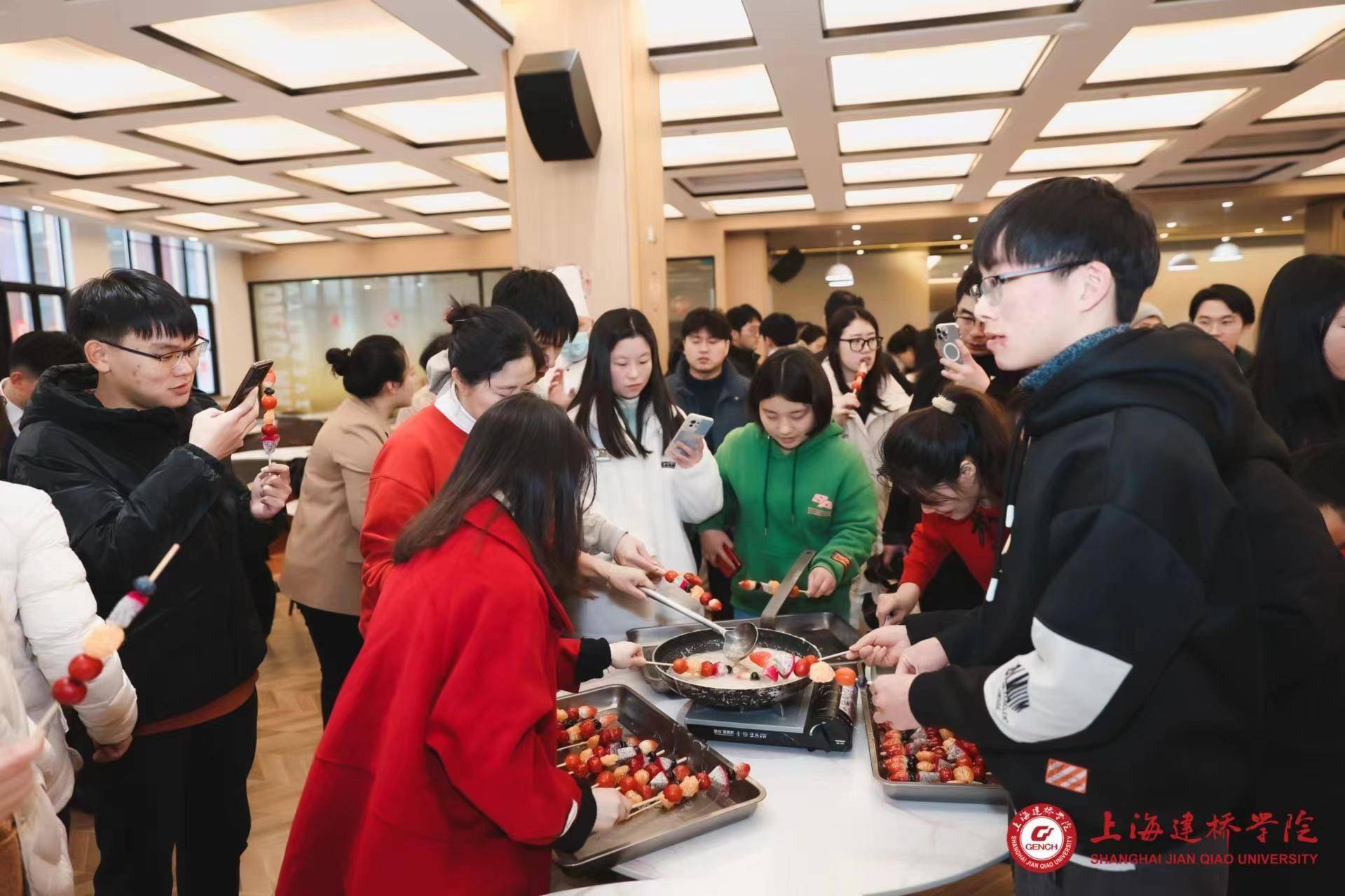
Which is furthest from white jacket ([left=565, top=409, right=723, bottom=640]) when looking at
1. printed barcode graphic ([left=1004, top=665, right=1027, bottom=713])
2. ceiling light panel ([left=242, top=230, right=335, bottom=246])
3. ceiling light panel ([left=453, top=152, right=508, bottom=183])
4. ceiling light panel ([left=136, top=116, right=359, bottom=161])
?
ceiling light panel ([left=242, top=230, right=335, bottom=246])

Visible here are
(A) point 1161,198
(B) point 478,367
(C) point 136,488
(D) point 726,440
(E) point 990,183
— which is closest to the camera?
(C) point 136,488

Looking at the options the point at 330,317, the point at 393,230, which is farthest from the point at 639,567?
the point at 330,317

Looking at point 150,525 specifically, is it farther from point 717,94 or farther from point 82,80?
point 717,94

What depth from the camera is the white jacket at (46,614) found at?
4.41 ft

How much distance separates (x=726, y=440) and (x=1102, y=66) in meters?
4.17

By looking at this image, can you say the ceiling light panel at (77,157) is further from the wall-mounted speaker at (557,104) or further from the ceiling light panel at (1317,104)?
the ceiling light panel at (1317,104)

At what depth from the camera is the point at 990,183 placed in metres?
8.09

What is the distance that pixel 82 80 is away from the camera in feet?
15.3

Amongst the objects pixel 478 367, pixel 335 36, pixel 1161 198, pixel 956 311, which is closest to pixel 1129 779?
pixel 478 367

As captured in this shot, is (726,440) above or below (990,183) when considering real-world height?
below

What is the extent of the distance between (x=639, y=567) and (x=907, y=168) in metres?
6.54

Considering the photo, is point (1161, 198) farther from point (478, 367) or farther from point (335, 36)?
point (478, 367)

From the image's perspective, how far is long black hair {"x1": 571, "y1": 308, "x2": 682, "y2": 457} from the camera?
7.61 feet

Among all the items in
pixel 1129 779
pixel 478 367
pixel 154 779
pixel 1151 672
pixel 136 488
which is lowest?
→ pixel 154 779
